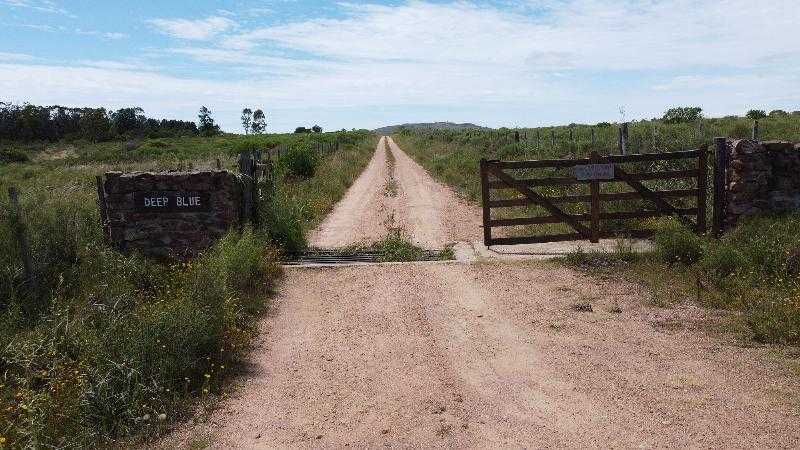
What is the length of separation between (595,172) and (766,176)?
272 cm

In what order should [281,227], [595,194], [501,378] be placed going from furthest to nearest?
[281,227] → [595,194] → [501,378]

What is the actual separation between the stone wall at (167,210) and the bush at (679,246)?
726 centimetres

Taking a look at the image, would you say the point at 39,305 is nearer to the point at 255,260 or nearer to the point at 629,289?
the point at 255,260

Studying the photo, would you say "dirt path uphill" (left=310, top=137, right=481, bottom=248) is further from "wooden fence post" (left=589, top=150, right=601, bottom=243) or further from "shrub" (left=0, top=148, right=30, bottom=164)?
"shrub" (left=0, top=148, right=30, bottom=164)

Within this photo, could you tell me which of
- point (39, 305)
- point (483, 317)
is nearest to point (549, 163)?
point (483, 317)

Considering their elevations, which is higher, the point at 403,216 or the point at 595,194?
the point at 595,194

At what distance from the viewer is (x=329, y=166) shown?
102 feet

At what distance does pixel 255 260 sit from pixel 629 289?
18.5ft

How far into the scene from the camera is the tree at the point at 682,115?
1565 inches

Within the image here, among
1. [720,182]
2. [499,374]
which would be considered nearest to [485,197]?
[720,182]

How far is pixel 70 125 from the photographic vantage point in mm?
77688

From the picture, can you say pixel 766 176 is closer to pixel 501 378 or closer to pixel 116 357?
pixel 501 378

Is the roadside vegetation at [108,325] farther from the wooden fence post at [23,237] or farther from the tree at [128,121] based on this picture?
the tree at [128,121]

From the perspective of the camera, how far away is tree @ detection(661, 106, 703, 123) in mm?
39750
